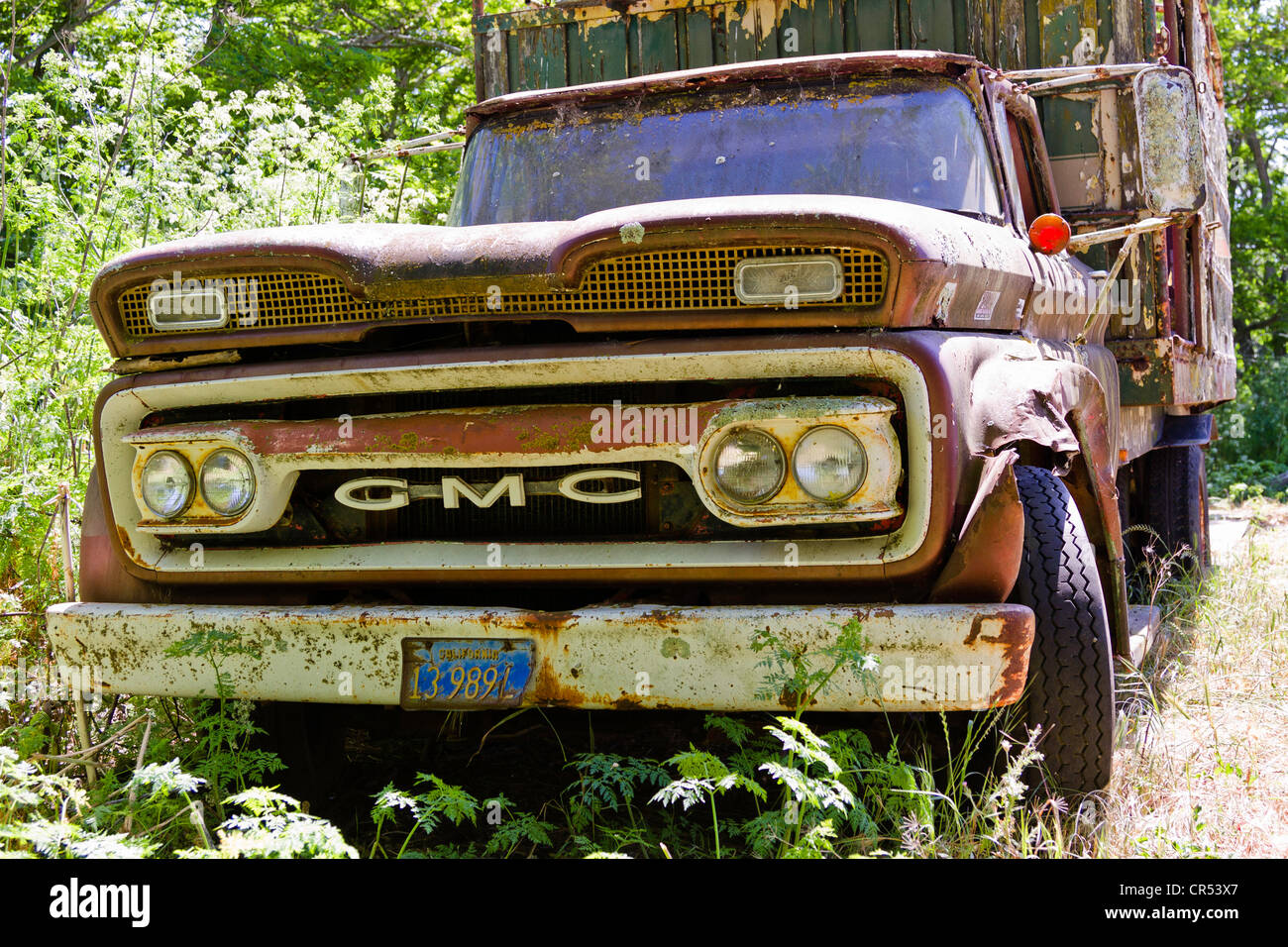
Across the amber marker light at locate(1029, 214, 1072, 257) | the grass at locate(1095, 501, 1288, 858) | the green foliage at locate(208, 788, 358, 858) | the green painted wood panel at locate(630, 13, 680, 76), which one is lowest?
the grass at locate(1095, 501, 1288, 858)

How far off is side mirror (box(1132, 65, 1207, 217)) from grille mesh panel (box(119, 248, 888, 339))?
1325mm

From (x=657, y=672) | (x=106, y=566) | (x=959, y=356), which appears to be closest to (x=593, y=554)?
(x=657, y=672)

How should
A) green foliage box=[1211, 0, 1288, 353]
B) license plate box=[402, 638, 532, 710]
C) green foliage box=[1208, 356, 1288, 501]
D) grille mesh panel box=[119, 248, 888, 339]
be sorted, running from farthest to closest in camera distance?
green foliage box=[1211, 0, 1288, 353]
green foliage box=[1208, 356, 1288, 501]
license plate box=[402, 638, 532, 710]
grille mesh panel box=[119, 248, 888, 339]

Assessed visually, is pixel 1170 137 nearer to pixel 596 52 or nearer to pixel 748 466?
pixel 748 466

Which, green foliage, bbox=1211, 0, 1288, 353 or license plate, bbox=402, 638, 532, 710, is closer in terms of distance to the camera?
license plate, bbox=402, 638, 532, 710

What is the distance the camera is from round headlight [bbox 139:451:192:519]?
9.87 feet

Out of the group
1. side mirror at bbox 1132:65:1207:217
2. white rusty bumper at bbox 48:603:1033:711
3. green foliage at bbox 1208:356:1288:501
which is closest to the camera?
white rusty bumper at bbox 48:603:1033:711

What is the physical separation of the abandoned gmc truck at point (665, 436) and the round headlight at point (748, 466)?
0.03 ft

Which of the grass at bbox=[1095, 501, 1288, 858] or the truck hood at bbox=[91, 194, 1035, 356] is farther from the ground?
the truck hood at bbox=[91, 194, 1035, 356]

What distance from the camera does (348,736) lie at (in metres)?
4.16

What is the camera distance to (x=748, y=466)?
260 cm

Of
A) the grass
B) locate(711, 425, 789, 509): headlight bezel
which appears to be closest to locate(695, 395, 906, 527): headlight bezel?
locate(711, 425, 789, 509): headlight bezel

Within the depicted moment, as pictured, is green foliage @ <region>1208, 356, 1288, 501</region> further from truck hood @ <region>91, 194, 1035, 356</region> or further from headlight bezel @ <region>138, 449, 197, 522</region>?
headlight bezel @ <region>138, 449, 197, 522</region>
